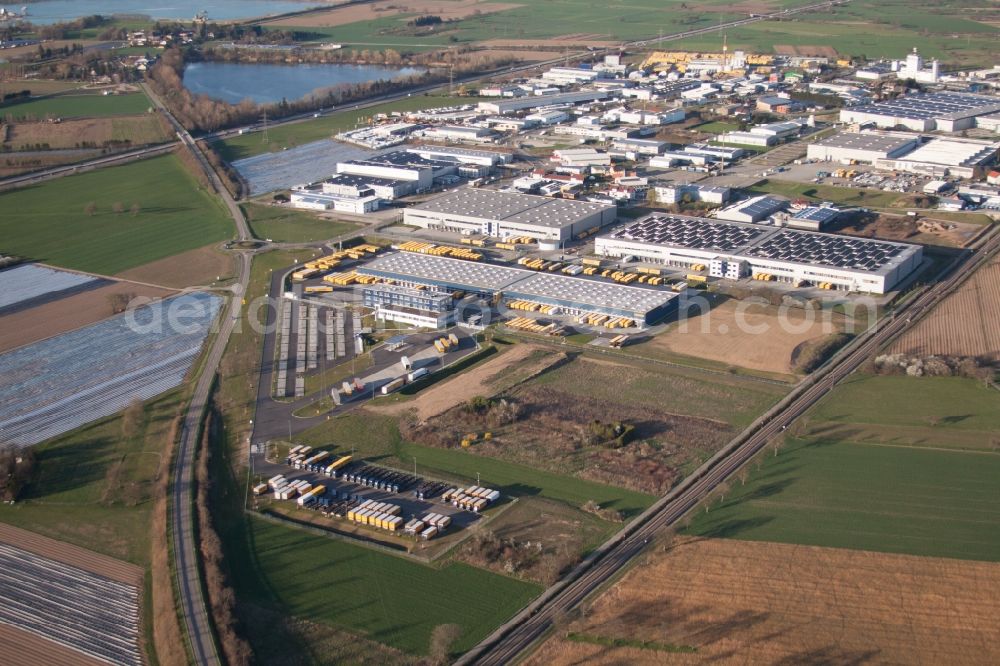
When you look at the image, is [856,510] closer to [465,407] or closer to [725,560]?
[725,560]

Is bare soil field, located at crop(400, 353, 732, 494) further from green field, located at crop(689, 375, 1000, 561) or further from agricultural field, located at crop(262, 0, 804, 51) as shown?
agricultural field, located at crop(262, 0, 804, 51)

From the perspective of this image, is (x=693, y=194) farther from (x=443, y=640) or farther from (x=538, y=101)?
(x=443, y=640)

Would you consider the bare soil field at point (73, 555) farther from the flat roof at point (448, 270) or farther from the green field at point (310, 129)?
the green field at point (310, 129)

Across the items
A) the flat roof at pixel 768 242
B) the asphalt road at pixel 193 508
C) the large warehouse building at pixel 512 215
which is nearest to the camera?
the asphalt road at pixel 193 508

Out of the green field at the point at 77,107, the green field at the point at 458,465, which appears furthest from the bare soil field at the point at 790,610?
the green field at the point at 77,107

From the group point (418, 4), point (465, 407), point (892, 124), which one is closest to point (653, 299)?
point (465, 407)
